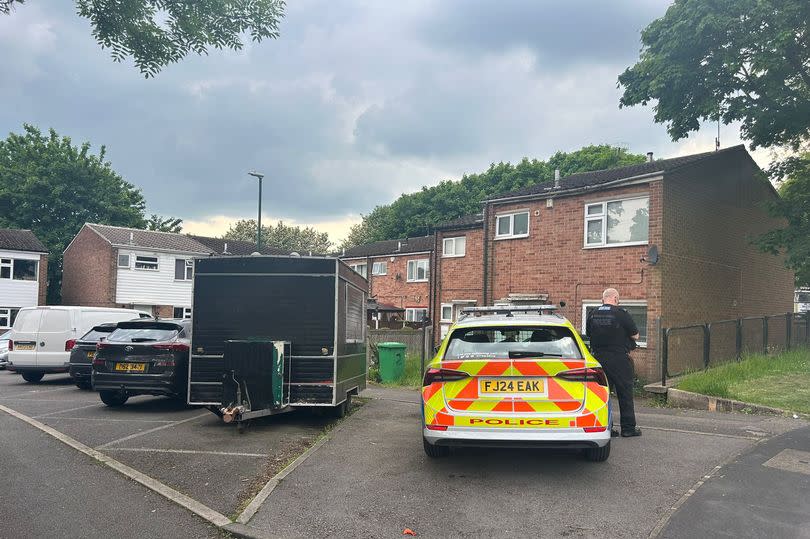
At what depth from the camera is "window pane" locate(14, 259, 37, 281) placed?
33.1 m

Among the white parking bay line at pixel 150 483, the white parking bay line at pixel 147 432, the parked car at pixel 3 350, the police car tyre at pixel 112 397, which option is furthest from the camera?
the parked car at pixel 3 350

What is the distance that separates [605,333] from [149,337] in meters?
7.57

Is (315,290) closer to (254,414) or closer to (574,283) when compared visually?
(254,414)

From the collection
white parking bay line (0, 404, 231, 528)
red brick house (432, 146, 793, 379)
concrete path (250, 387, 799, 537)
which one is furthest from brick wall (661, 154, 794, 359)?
white parking bay line (0, 404, 231, 528)

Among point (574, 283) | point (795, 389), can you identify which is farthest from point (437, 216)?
point (795, 389)

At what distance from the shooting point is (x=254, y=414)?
7977 mm

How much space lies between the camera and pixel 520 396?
5.37m

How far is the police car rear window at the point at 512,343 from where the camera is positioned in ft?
18.3

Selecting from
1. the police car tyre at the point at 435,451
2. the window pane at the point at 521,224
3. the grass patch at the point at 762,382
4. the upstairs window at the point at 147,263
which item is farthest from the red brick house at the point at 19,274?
the grass patch at the point at 762,382

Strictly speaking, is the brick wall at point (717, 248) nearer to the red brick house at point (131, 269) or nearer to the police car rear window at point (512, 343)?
the police car rear window at point (512, 343)

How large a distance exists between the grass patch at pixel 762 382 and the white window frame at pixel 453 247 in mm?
11053

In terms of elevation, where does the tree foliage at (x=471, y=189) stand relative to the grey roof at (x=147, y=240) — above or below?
above

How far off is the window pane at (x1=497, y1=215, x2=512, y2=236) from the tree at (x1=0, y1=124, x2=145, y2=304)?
3346 centimetres

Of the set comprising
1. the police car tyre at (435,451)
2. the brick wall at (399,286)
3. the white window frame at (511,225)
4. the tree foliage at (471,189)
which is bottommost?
the police car tyre at (435,451)
